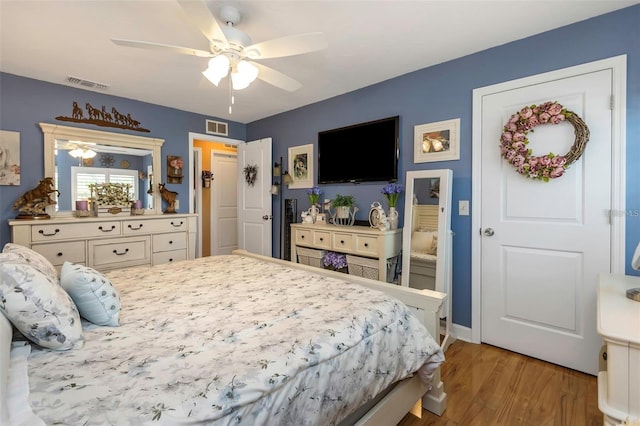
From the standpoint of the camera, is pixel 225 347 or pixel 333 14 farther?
pixel 333 14

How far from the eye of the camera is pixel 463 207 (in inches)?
104

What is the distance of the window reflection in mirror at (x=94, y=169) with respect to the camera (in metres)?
3.28

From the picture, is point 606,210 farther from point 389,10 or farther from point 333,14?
point 333,14

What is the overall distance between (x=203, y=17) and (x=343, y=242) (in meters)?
2.21

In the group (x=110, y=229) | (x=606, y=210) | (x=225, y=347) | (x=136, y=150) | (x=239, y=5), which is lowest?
(x=225, y=347)

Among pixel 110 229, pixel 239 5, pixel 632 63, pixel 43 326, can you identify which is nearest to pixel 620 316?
pixel 632 63

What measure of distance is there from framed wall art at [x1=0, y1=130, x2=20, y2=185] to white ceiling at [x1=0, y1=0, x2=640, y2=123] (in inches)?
24.5

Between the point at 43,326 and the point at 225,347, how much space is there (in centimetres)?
59

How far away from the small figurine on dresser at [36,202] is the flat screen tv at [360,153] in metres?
2.85

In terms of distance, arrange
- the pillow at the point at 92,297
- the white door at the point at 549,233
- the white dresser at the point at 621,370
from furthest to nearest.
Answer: the white door at the point at 549,233 → the pillow at the point at 92,297 → the white dresser at the point at 621,370

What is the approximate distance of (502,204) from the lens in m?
2.45

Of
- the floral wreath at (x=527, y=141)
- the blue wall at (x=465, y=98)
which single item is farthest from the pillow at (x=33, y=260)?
the floral wreath at (x=527, y=141)

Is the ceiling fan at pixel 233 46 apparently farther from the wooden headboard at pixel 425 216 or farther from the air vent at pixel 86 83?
the air vent at pixel 86 83

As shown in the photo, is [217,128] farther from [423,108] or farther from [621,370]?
[621,370]
